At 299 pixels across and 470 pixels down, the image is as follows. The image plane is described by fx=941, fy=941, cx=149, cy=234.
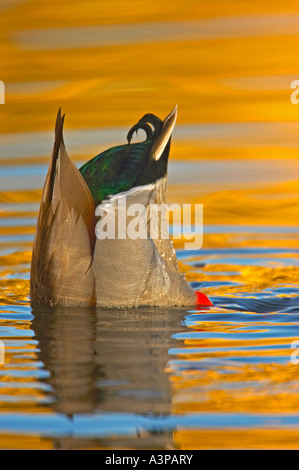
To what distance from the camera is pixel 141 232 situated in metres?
6.70

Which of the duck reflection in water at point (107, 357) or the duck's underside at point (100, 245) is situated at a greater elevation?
the duck's underside at point (100, 245)

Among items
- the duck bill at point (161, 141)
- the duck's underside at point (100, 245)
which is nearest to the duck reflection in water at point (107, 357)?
the duck's underside at point (100, 245)

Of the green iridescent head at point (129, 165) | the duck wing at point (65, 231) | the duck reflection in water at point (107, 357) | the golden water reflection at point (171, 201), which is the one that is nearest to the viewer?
the golden water reflection at point (171, 201)

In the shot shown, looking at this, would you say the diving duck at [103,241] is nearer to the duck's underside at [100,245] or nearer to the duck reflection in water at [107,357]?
the duck's underside at [100,245]

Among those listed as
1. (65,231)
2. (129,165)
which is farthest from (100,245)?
(129,165)

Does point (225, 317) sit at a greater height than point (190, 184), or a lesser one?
lesser

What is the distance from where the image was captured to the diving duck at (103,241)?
6.48 meters

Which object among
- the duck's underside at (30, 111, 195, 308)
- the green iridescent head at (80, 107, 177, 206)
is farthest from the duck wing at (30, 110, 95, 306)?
the green iridescent head at (80, 107, 177, 206)

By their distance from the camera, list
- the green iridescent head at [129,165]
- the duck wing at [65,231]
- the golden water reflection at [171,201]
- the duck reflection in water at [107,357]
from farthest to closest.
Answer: the green iridescent head at [129,165]
the duck wing at [65,231]
the duck reflection in water at [107,357]
the golden water reflection at [171,201]

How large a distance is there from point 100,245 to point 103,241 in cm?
4

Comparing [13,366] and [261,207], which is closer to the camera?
[13,366]

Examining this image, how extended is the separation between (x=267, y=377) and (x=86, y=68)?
702 cm
